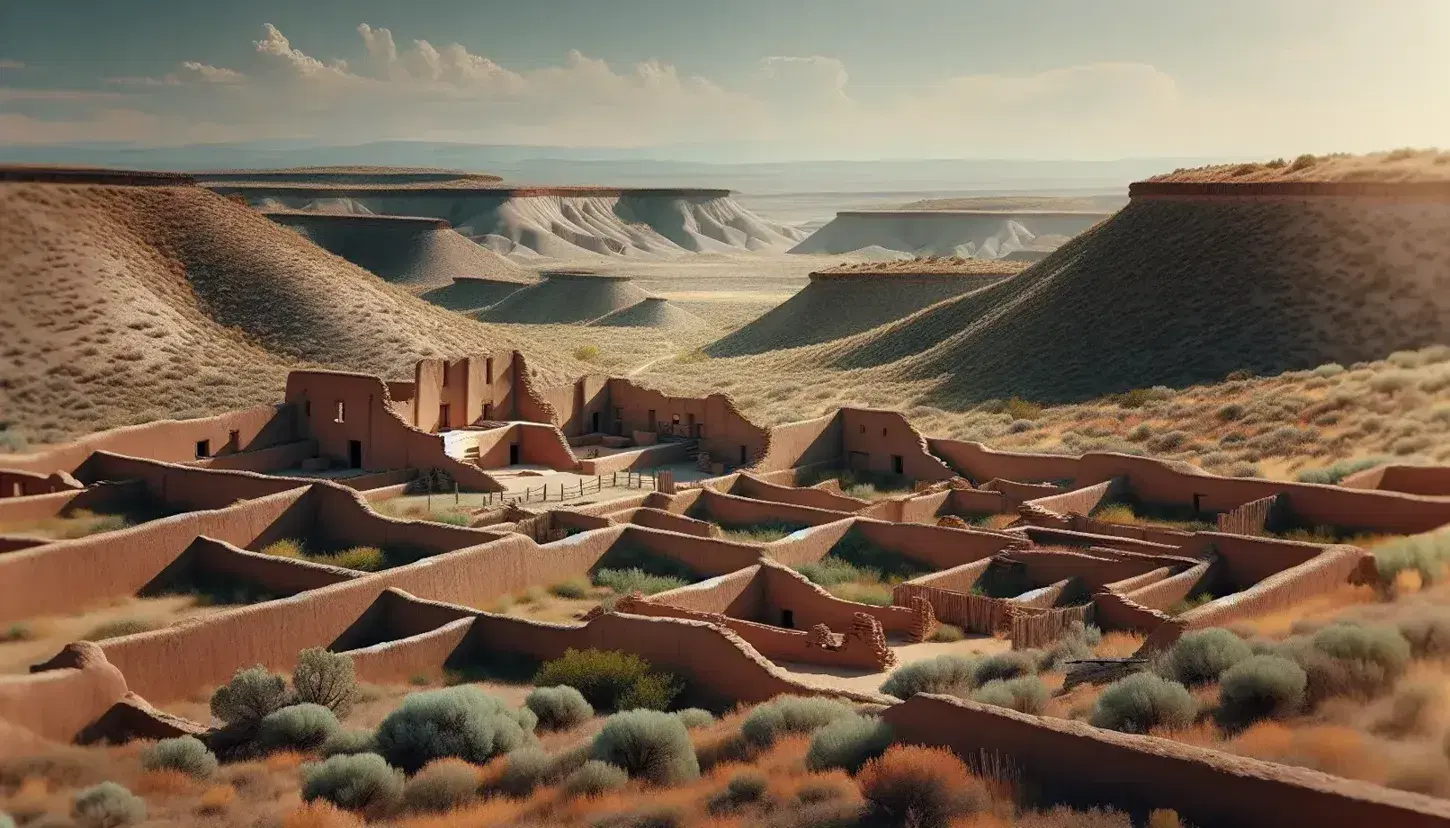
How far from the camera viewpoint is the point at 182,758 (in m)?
14.1

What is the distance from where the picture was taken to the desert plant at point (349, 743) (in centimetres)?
→ 1436

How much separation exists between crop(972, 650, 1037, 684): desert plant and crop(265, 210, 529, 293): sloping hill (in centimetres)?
9564

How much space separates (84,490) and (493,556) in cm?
986

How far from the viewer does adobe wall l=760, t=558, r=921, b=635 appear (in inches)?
797

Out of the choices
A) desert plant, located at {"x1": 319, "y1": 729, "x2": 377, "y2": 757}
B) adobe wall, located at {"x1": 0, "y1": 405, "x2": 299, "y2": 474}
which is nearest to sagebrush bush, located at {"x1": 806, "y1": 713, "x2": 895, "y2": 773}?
desert plant, located at {"x1": 319, "y1": 729, "x2": 377, "y2": 757}

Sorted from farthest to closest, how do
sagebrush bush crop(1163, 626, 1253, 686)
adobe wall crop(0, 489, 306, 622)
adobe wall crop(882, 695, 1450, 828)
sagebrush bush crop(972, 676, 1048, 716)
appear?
adobe wall crop(0, 489, 306, 622) < sagebrush bush crop(972, 676, 1048, 716) < sagebrush bush crop(1163, 626, 1253, 686) < adobe wall crop(882, 695, 1450, 828)

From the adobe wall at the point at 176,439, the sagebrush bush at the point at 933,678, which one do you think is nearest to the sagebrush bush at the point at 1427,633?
the sagebrush bush at the point at 933,678

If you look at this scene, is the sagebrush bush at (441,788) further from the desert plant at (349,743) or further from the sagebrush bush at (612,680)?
the sagebrush bush at (612,680)

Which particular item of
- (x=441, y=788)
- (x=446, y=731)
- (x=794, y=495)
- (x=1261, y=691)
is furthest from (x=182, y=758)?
(x=794, y=495)

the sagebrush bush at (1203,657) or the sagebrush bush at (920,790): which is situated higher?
the sagebrush bush at (1203,657)

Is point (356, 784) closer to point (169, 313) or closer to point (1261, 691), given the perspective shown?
point (1261, 691)

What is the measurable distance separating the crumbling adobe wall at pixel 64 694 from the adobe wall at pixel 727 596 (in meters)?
6.71

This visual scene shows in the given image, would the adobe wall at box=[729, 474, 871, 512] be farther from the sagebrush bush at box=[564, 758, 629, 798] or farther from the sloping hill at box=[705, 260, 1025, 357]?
the sloping hill at box=[705, 260, 1025, 357]

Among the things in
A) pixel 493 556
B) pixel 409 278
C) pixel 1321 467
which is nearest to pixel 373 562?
pixel 493 556
